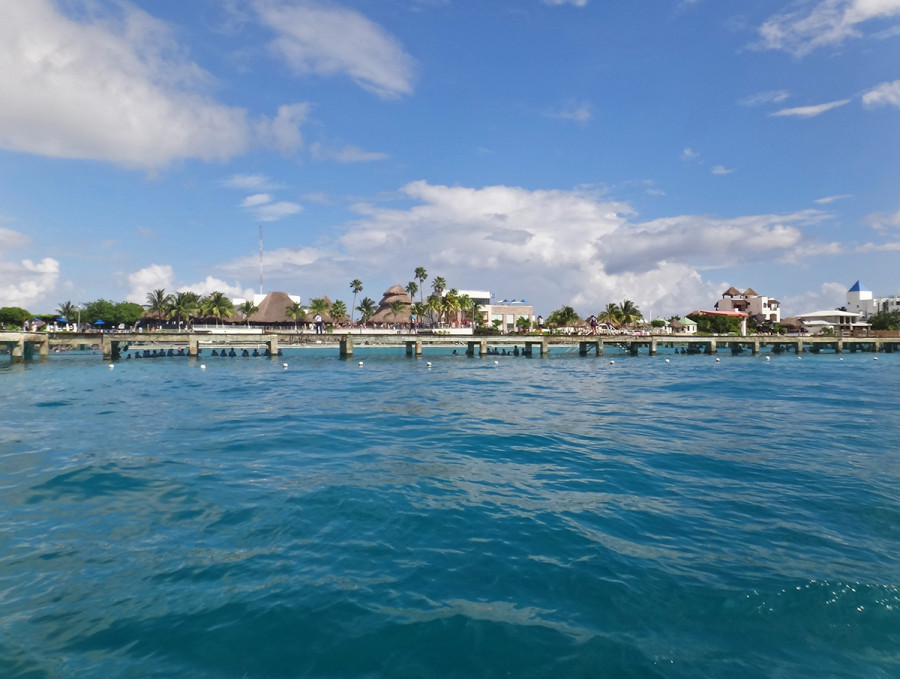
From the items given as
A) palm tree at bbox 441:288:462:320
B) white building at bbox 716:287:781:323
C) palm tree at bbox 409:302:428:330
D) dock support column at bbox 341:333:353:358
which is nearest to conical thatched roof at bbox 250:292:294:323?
palm tree at bbox 409:302:428:330

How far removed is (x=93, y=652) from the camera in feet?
15.5

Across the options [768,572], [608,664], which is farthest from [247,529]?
[768,572]

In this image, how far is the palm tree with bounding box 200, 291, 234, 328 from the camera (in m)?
85.0

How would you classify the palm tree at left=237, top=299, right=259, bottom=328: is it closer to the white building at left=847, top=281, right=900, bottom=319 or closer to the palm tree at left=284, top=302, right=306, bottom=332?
the palm tree at left=284, top=302, right=306, bottom=332

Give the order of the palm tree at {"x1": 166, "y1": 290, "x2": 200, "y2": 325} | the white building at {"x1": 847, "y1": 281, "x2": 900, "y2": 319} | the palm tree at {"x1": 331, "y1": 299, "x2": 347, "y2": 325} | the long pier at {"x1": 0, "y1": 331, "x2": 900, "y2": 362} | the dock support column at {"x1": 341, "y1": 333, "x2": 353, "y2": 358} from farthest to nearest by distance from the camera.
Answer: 1. the white building at {"x1": 847, "y1": 281, "x2": 900, "y2": 319}
2. the palm tree at {"x1": 331, "y1": 299, "x2": 347, "y2": 325}
3. the palm tree at {"x1": 166, "y1": 290, "x2": 200, "y2": 325}
4. the dock support column at {"x1": 341, "y1": 333, "x2": 353, "y2": 358}
5. the long pier at {"x1": 0, "y1": 331, "x2": 900, "y2": 362}

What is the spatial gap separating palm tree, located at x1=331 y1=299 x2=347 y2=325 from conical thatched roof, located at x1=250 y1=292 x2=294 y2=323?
9.95 metres

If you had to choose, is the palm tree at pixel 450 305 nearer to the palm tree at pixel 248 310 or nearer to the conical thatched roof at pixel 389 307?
the conical thatched roof at pixel 389 307

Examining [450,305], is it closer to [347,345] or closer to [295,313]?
[295,313]

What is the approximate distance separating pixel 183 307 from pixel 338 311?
28100mm

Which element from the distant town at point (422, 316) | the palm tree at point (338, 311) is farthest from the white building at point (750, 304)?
the palm tree at point (338, 311)

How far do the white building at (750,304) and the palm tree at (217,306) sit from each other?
10884 cm

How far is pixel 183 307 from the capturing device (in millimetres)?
80875

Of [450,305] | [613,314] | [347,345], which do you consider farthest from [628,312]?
[347,345]

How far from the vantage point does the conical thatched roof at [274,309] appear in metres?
84.1
